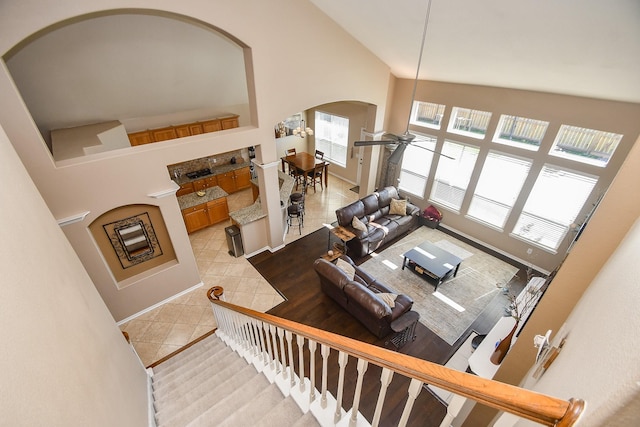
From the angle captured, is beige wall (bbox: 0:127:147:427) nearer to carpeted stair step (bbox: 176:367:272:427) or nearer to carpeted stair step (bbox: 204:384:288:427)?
carpeted stair step (bbox: 176:367:272:427)

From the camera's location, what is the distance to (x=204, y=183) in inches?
352

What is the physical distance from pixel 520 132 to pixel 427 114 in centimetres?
228

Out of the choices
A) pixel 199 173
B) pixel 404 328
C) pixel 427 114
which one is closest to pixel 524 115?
pixel 427 114

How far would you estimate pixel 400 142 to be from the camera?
14.3 ft

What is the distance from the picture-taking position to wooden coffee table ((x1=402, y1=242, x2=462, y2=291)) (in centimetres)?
585

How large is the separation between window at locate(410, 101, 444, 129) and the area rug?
10.1 feet

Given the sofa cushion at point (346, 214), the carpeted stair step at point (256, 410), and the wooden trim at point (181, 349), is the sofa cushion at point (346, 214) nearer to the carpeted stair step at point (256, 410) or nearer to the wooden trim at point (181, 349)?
the wooden trim at point (181, 349)

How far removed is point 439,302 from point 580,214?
3358 mm

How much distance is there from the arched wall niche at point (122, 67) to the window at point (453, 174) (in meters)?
5.14

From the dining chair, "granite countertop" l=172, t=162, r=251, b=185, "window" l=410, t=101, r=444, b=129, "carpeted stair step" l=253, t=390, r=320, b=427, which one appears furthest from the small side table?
"granite countertop" l=172, t=162, r=251, b=185

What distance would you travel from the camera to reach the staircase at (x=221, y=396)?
2.28m

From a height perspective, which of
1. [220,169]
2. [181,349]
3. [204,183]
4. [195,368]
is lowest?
[181,349]

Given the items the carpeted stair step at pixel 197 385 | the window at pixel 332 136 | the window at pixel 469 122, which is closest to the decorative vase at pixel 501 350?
the carpeted stair step at pixel 197 385

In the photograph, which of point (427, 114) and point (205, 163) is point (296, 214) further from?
point (427, 114)
